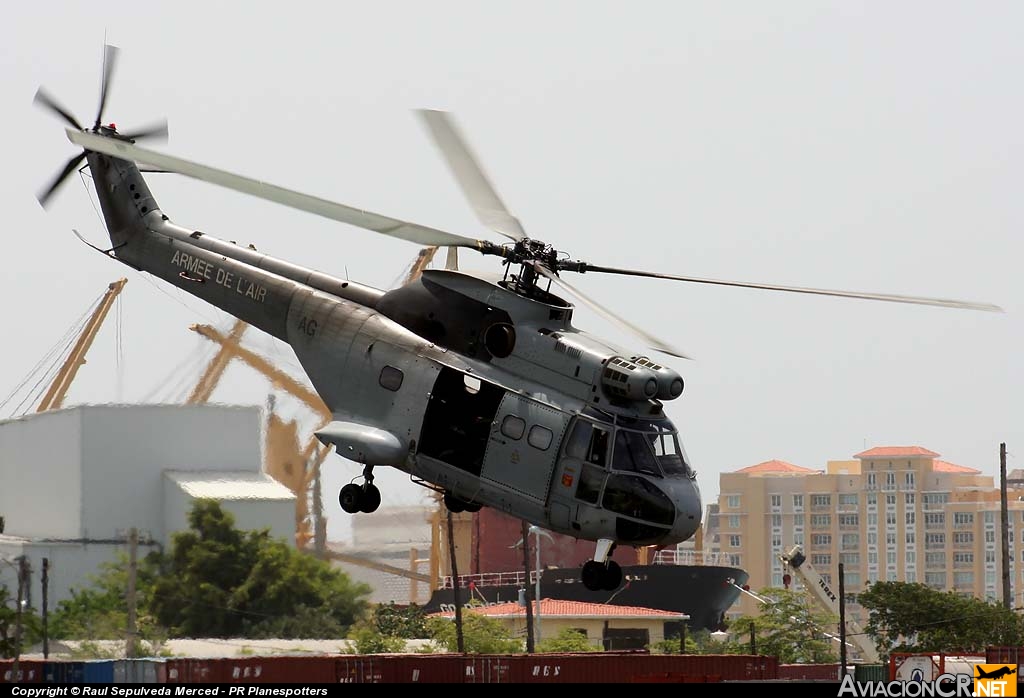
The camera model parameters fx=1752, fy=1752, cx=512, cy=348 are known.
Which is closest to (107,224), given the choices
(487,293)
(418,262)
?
(487,293)

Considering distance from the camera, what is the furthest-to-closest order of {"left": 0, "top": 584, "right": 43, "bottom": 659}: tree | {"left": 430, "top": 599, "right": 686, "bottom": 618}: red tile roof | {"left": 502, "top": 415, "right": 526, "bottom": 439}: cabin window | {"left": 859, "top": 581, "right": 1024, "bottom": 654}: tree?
1. {"left": 430, "top": 599, "right": 686, "bottom": 618}: red tile roof
2. {"left": 859, "top": 581, "right": 1024, "bottom": 654}: tree
3. {"left": 0, "top": 584, "right": 43, "bottom": 659}: tree
4. {"left": 502, "top": 415, "right": 526, "bottom": 439}: cabin window

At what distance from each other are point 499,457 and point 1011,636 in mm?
56699

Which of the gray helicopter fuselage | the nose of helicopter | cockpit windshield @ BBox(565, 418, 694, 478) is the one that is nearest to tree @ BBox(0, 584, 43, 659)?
Answer: the gray helicopter fuselage

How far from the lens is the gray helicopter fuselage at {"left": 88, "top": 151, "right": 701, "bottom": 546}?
28.2 meters

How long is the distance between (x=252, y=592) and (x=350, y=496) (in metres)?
A: 30.9

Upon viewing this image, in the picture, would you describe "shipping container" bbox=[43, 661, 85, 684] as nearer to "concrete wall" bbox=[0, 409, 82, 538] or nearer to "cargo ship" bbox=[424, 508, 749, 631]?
"concrete wall" bbox=[0, 409, 82, 538]

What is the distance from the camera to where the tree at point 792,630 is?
95000 millimetres

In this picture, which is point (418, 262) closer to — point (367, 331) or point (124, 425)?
point (124, 425)

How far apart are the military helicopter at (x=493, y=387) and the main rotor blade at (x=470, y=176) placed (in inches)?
1.0

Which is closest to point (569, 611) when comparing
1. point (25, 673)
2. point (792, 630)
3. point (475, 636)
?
point (792, 630)

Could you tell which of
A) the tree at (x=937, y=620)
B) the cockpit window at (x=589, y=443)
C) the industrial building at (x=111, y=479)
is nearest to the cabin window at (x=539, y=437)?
the cockpit window at (x=589, y=443)

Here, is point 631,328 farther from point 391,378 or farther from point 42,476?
point 42,476

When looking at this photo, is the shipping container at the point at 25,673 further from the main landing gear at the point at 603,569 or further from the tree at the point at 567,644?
the tree at the point at 567,644

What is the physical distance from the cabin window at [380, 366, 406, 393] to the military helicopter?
24mm
